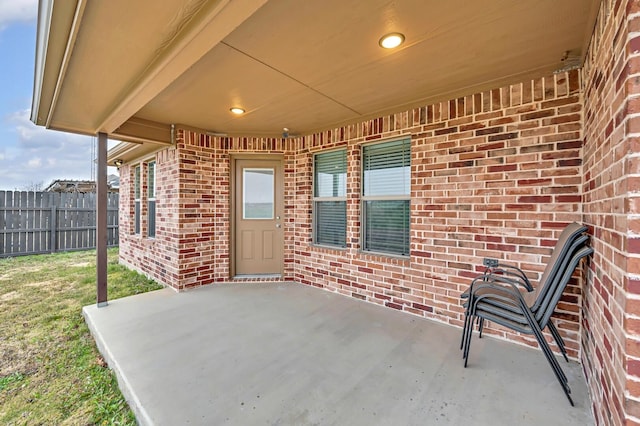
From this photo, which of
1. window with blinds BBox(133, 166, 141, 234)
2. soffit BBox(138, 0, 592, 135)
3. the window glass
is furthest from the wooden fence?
soffit BBox(138, 0, 592, 135)

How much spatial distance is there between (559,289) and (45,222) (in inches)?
437

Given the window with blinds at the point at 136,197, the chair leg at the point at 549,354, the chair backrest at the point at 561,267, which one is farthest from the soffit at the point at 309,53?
the window with blinds at the point at 136,197

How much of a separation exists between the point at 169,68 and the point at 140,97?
695 mm

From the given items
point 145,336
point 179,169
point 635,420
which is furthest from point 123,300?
point 635,420

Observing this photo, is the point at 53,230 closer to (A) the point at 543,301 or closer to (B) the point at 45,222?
(B) the point at 45,222

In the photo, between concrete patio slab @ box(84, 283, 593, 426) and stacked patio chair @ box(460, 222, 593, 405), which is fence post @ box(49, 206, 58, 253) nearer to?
concrete patio slab @ box(84, 283, 593, 426)

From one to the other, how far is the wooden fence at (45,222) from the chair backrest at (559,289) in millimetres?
10844

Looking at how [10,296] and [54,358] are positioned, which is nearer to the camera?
[54,358]

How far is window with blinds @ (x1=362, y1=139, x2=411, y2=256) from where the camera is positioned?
3.36m

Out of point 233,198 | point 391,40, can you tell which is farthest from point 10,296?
Answer: point 391,40

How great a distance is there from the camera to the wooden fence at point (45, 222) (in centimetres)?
717

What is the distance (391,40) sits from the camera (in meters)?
1.89

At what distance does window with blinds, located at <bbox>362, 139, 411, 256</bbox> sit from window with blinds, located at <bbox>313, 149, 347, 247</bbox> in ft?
1.23

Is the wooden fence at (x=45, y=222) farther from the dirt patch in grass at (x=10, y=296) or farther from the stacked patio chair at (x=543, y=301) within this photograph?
the stacked patio chair at (x=543, y=301)
